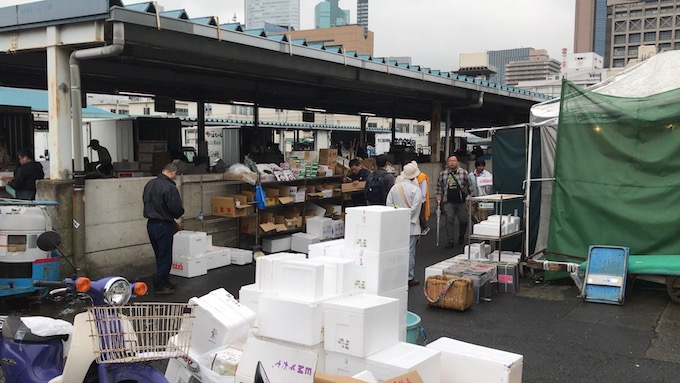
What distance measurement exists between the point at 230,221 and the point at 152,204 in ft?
10.7

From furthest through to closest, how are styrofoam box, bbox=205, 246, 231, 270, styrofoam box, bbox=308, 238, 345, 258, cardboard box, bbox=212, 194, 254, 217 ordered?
1. cardboard box, bbox=212, 194, 254, 217
2. styrofoam box, bbox=205, 246, 231, 270
3. styrofoam box, bbox=308, 238, 345, 258

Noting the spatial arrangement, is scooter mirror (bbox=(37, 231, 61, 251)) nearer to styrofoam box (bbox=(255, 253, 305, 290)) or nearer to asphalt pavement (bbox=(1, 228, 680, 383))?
styrofoam box (bbox=(255, 253, 305, 290))

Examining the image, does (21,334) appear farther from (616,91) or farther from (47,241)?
(616,91)

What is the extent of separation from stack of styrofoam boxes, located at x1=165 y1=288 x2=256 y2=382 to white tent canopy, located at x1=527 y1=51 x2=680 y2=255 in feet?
20.2

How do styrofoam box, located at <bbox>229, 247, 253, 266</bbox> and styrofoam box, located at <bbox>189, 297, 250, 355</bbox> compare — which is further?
styrofoam box, located at <bbox>229, 247, 253, 266</bbox>

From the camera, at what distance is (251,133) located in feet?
61.8

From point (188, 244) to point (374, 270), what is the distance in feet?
16.7

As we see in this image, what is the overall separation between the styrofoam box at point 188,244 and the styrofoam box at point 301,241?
2399 mm

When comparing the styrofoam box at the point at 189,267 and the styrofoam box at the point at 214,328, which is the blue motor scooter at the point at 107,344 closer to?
the styrofoam box at the point at 214,328

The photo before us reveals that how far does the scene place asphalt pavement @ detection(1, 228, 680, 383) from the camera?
5316 millimetres

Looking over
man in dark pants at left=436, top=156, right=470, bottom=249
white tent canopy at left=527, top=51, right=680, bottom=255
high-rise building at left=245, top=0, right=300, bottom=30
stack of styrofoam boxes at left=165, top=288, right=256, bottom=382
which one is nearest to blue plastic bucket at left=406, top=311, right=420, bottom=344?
stack of styrofoam boxes at left=165, top=288, right=256, bottom=382

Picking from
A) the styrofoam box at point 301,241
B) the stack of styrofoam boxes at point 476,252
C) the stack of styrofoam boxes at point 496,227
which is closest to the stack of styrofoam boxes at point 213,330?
the stack of styrofoam boxes at point 496,227

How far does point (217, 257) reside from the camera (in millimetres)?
9641

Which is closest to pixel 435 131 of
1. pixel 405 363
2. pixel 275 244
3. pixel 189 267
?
pixel 275 244
